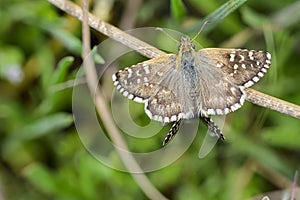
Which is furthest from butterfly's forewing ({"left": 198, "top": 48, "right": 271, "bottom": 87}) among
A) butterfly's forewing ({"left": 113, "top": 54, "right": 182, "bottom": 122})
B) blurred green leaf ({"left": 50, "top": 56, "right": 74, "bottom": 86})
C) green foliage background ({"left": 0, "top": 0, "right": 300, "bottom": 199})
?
blurred green leaf ({"left": 50, "top": 56, "right": 74, "bottom": 86})

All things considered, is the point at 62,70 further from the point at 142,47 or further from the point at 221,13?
the point at 221,13

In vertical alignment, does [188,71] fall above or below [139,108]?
above

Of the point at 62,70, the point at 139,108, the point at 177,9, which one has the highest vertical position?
the point at 177,9

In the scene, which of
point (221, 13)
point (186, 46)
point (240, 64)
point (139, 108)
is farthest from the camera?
point (139, 108)

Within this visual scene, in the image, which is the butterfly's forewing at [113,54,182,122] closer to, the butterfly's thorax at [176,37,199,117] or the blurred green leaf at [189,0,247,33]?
the butterfly's thorax at [176,37,199,117]

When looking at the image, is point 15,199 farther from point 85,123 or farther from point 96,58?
point 96,58

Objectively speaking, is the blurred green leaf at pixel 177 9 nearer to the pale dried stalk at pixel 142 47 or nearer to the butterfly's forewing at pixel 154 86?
the pale dried stalk at pixel 142 47

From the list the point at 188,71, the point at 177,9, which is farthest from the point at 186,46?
the point at 177,9
